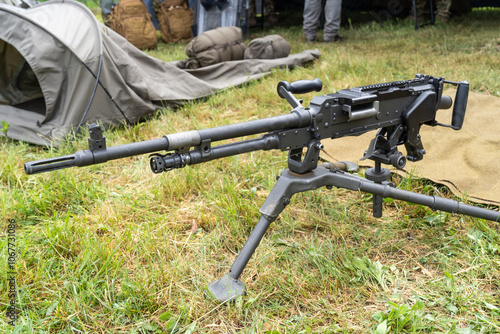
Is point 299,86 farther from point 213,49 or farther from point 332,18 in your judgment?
point 332,18

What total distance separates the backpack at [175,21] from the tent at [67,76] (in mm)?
4850

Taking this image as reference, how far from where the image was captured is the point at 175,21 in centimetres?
954

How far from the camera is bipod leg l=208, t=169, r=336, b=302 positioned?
2111 mm

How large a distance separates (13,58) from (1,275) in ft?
10.9

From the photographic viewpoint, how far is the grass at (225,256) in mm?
2072

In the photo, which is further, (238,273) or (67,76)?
(67,76)

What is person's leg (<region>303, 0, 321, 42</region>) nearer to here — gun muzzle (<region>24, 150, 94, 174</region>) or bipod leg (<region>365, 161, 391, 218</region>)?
bipod leg (<region>365, 161, 391, 218</region>)

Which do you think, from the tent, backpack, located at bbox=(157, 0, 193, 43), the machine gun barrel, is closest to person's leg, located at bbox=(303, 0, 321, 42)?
Result: backpack, located at bbox=(157, 0, 193, 43)

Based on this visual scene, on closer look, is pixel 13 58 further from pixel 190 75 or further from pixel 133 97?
pixel 190 75

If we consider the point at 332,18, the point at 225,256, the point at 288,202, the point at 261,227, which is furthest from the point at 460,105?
the point at 332,18

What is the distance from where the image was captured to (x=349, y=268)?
2.37 m

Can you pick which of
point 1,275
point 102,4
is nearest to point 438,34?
point 102,4

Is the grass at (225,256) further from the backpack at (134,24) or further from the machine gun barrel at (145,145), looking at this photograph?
the backpack at (134,24)

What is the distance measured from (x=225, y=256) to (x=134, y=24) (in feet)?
23.7
